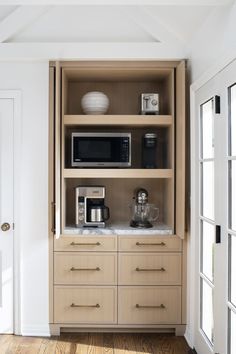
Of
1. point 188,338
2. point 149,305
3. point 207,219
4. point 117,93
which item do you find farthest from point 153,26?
point 188,338

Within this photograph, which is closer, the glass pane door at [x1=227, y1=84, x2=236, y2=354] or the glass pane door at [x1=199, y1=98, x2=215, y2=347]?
the glass pane door at [x1=227, y1=84, x2=236, y2=354]

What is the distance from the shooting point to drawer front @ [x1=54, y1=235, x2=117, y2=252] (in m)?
2.72

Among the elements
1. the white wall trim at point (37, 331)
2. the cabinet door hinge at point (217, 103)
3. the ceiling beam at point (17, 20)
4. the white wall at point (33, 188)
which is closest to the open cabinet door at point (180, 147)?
the cabinet door hinge at point (217, 103)

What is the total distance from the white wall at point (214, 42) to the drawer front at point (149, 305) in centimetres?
169

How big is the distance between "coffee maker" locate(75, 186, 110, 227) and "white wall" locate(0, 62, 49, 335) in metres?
0.26

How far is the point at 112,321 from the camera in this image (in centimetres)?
273

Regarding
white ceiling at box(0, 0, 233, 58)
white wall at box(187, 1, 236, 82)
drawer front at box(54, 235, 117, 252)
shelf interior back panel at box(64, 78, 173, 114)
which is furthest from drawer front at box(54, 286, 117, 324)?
white ceiling at box(0, 0, 233, 58)

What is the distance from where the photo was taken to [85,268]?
2.73 metres

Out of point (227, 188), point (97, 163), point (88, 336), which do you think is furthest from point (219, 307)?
point (97, 163)

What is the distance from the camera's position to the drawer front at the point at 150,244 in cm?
271

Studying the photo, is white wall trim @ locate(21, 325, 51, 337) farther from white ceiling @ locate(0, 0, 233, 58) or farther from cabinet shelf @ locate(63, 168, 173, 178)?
white ceiling @ locate(0, 0, 233, 58)

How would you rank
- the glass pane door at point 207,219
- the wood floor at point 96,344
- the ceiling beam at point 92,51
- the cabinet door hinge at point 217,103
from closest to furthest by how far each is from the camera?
the cabinet door hinge at point 217,103, the glass pane door at point 207,219, the wood floor at point 96,344, the ceiling beam at point 92,51

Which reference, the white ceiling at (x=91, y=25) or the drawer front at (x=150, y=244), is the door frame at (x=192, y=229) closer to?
the drawer front at (x=150, y=244)

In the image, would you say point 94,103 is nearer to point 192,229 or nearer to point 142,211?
point 142,211
